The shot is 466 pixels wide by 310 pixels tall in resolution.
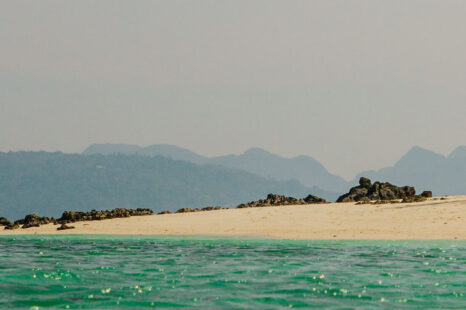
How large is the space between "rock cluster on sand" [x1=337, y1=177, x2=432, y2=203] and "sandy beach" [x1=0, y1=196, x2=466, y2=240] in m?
5.10

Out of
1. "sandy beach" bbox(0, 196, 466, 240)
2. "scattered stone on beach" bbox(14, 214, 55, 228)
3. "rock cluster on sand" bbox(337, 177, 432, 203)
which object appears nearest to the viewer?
"sandy beach" bbox(0, 196, 466, 240)

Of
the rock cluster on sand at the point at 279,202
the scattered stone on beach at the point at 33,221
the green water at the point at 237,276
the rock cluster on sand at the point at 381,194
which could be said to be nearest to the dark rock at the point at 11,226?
the scattered stone on beach at the point at 33,221

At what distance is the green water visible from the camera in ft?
51.8

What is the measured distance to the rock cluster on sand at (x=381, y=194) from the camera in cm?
5590

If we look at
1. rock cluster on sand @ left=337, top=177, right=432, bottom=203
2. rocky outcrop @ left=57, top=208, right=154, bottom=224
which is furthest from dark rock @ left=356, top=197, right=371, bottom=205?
rocky outcrop @ left=57, top=208, right=154, bottom=224

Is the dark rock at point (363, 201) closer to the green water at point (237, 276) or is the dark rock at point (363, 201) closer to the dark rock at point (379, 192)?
the dark rock at point (379, 192)

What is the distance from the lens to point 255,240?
119 feet

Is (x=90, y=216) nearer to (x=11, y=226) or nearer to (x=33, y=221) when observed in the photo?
(x=33, y=221)

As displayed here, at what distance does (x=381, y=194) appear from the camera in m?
57.7

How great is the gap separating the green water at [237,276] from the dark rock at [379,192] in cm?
2470

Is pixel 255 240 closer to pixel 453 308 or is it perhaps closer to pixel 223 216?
Result: pixel 223 216

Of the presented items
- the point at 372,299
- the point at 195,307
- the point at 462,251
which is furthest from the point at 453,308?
the point at 462,251

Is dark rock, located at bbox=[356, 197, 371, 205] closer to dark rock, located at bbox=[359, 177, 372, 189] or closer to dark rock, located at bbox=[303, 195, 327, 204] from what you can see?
dark rock, located at bbox=[359, 177, 372, 189]

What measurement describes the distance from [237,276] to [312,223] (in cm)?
2395
